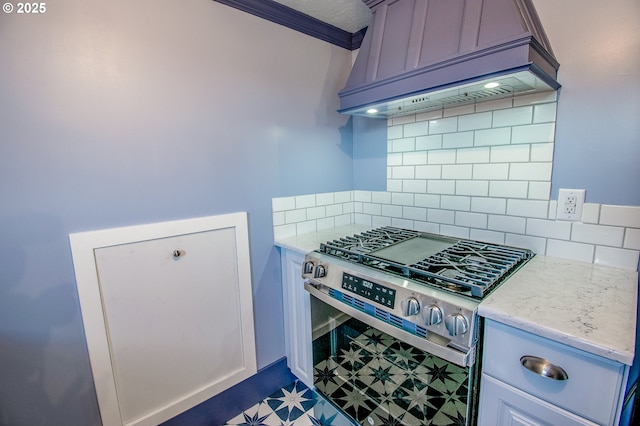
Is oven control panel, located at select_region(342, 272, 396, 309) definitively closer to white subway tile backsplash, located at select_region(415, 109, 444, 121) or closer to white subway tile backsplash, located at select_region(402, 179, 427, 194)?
white subway tile backsplash, located at select_region(402, 179, 427, 194)

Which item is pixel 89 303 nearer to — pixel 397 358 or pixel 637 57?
pixel 397 358

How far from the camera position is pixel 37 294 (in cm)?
105

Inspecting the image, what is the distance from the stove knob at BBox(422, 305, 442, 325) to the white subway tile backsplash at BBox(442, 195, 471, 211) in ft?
2.57

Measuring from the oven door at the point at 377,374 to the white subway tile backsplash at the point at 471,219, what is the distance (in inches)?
30.5

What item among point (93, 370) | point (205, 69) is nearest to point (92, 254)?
point (93, 370)

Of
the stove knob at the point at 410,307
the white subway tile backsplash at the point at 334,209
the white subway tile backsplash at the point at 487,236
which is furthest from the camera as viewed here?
the white subway tile backsplash at the point at 334,209

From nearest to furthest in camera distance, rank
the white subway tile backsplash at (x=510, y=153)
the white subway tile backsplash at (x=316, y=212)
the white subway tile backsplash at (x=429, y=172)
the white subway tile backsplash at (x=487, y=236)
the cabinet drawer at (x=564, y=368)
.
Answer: the cabinet drawer at (x=564, y=368), the white subway tile backsplash at (x=510, y=153), the white subway tile backsplash at (x=487, y=236), the white subway tile backsplash at (x=429, y=172), the white subway tile backsplash at (x=316, y=212)

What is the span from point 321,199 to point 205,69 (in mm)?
941

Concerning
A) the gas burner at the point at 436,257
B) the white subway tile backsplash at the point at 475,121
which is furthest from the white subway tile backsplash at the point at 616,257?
the white subway tile backsplash at the point at 475,121

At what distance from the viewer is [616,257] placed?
108cm

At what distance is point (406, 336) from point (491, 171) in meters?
0.90

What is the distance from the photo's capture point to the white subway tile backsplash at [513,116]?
1245mm

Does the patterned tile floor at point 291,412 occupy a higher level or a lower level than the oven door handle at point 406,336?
lower

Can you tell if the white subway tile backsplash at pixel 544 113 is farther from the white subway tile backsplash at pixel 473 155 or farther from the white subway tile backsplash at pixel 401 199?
the white subway tile backsplash at pixel 401 199
